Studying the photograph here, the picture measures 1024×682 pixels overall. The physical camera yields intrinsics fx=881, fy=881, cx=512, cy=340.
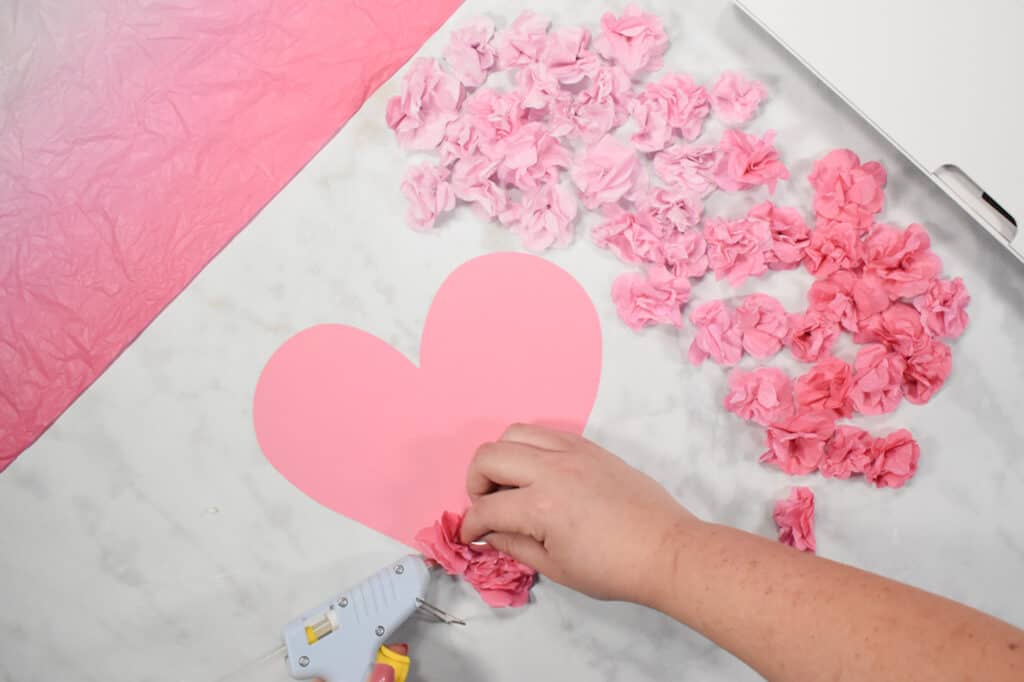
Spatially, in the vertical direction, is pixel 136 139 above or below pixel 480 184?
below

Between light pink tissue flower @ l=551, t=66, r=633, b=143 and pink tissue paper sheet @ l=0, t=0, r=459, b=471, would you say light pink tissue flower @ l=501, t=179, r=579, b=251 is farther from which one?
pink tissue paper sheet @ l=0, t=0, r=459, b=471

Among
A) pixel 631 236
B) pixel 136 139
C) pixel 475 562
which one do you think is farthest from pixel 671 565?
pixel 136 139

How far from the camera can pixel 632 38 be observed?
101 cm

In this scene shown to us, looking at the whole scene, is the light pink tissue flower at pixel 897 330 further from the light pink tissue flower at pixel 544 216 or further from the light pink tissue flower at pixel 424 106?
the light pink tissue flower at pixel 424 106

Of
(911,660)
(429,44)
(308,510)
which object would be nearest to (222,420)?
(308,510)

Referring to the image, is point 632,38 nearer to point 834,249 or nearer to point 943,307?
point 834,249

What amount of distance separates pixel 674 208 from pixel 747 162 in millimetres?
100

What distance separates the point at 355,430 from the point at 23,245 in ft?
1.45

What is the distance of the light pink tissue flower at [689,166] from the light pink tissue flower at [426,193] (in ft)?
0.80

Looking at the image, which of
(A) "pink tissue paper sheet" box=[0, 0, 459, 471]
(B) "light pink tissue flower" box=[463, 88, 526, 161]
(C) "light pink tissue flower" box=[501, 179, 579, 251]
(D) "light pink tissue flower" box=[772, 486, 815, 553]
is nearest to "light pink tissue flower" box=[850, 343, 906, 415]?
(D) "light pink tissue flower" box=[772, 486, 815, 553]

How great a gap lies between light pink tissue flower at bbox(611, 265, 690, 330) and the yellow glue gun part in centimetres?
43

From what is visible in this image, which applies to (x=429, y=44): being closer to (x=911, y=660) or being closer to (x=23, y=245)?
(x=23, y=245)

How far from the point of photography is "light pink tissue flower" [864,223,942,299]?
986 mm

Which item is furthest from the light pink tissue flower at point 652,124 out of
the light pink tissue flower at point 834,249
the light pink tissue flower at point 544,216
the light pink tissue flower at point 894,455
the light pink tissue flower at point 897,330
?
the light pink tissue flower at point 894,455
